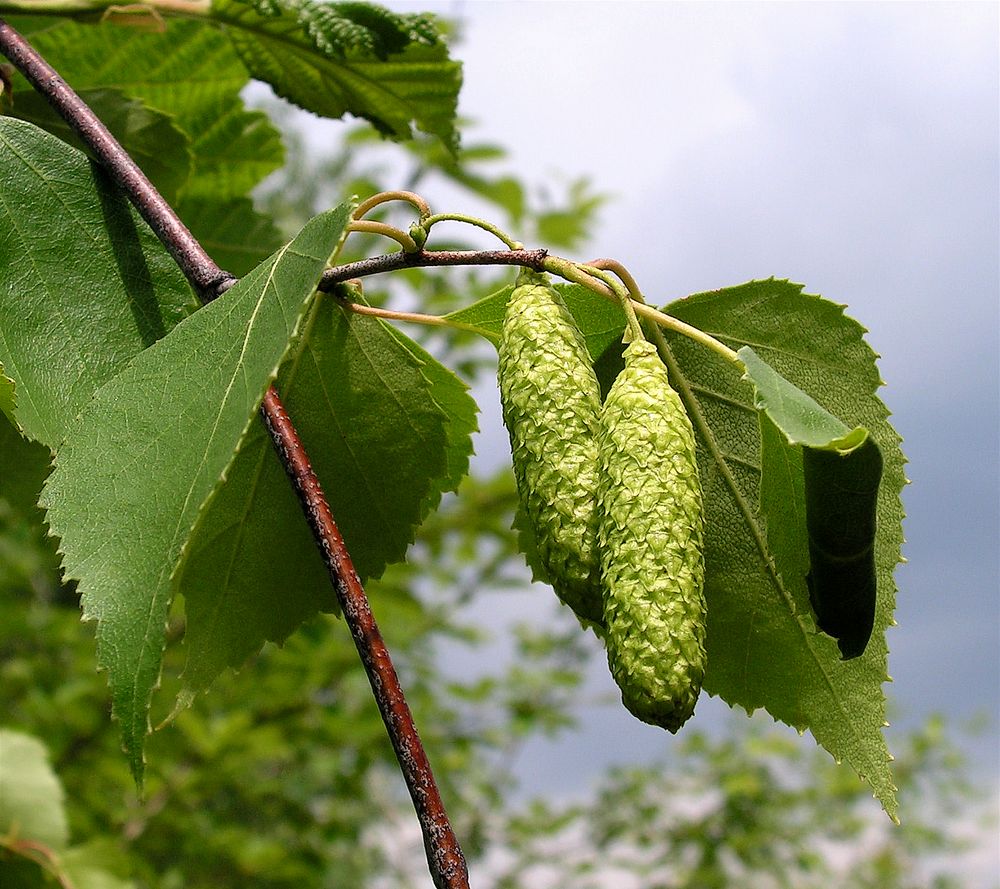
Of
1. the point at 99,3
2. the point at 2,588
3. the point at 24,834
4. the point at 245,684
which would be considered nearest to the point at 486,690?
the point at 245,684

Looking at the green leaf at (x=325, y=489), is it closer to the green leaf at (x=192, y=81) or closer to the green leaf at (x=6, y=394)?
the green leaf at (x=6, y=394)

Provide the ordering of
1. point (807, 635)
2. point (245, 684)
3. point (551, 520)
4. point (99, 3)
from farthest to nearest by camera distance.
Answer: point (245, 684), point (99, 3), point (807, 635), point (551, 520)

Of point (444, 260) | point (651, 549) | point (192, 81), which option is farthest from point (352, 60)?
point (651, 549)

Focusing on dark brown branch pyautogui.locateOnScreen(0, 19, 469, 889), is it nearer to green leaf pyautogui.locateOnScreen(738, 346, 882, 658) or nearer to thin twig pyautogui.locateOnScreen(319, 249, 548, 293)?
thin twig pyautogui.locateOnScreen(319, 249, 548, 293)

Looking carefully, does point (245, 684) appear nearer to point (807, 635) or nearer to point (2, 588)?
point (2, 588)

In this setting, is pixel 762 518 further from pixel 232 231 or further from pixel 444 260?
pixel 232 231
